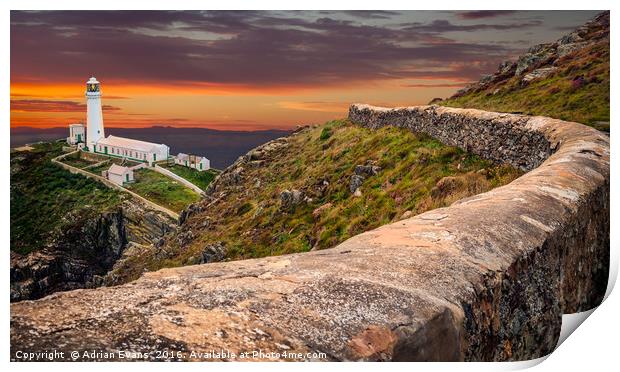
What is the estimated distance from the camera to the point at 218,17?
910cm

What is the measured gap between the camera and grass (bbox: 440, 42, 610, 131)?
13.3m

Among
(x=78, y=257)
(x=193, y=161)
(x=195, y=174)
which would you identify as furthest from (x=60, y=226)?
(x=195, y=174)

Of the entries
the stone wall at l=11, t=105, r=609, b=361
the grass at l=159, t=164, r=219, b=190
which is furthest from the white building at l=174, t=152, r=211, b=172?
the stone wall at l=11, t=105, r=609, b=361

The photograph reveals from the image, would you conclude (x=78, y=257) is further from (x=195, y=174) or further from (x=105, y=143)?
(x=195, y=174)

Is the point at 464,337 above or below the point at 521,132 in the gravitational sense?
below

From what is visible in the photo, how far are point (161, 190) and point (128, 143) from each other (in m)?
6.83

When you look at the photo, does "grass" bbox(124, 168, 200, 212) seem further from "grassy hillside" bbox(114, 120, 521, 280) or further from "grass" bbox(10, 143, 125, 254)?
"grass" bbox(10, 143, 125, 254)

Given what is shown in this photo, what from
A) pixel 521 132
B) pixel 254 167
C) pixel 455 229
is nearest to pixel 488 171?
pixel 521 132

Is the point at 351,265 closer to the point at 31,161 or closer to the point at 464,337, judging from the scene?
the point at 464,337

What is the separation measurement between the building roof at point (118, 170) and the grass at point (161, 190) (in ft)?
0.82

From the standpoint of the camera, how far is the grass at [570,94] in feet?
43.6

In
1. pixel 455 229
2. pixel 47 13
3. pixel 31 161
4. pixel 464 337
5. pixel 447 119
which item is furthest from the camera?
pixel 447 119

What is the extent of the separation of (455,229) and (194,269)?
2267 millimetres

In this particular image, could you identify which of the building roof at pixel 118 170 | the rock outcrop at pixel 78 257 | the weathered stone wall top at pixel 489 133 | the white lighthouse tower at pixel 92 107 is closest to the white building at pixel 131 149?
the building roof at pixel 118 170
